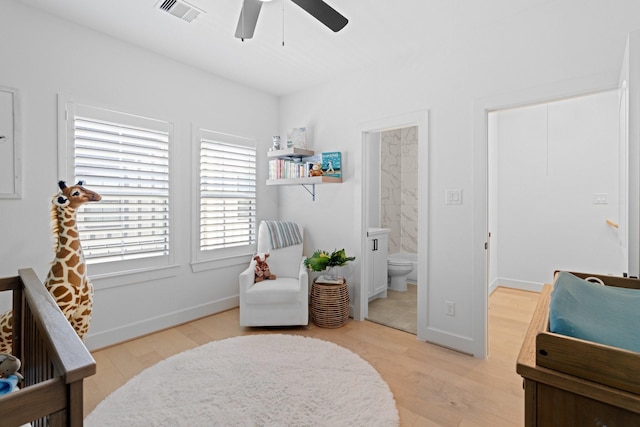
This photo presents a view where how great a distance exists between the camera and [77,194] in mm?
1924

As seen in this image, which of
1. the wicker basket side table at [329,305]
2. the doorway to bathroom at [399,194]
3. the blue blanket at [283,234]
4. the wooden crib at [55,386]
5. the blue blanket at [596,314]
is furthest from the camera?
the doorway to bathroom at [399,194]

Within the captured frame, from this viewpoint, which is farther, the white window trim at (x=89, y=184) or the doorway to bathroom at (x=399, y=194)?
the doorway to bathroom at (x=399, y=194)

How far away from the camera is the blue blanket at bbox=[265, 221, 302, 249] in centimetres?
352

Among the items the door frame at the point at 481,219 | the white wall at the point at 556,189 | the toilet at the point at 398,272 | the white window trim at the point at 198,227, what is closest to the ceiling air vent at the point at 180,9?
the white window trim at the point at 198,227

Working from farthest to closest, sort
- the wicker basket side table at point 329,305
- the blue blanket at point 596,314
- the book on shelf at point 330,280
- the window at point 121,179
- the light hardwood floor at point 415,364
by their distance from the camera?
the book on shelf at point 330,280 < the wicker basket side table at point 329,305 < the window at point 121,179 < the light hardwood floor at point 415,364 < the blue blanket at point 596,314

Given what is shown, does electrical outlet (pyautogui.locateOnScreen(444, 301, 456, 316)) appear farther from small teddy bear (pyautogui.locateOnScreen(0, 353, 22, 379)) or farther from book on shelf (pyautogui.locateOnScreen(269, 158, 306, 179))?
small teddy bear (pyautogui.locateOnScreen(0, 353, 22, 379))

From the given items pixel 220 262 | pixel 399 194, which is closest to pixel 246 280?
pixel 220 262

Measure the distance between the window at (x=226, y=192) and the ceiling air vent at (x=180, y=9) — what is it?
46.8 inches

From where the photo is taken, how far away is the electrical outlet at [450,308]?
268 cm

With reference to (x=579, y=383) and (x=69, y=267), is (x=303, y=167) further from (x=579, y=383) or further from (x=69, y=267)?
(x=579, y=383)

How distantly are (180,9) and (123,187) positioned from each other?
1.52 metres

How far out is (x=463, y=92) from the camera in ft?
8.56

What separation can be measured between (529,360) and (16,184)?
3.12 m

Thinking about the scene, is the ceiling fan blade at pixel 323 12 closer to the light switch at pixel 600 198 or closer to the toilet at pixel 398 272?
the toilet at pixel 398 272
